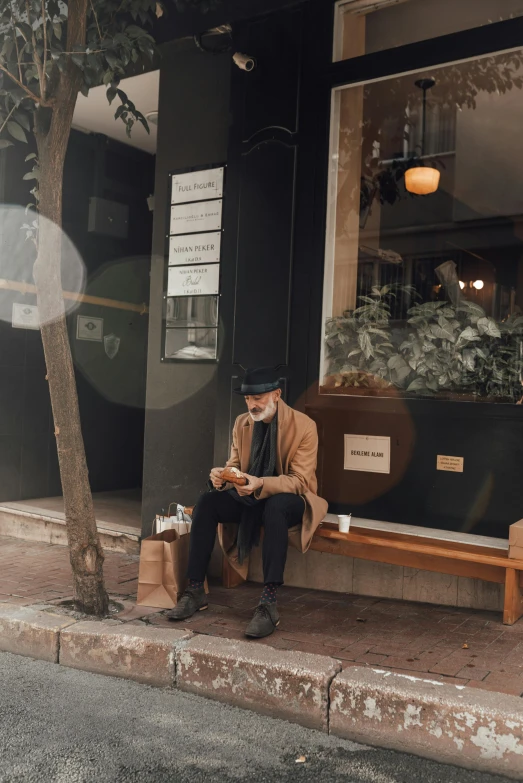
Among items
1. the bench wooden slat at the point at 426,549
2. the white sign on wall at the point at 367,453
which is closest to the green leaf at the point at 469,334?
the white sign on wall at the point at 367,453

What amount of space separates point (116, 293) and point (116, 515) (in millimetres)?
2846

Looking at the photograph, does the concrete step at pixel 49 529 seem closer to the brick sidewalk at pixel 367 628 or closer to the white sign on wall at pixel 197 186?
the brick sidewalk at pixel 367 628

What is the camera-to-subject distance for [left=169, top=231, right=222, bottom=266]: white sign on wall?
6387 millimetres

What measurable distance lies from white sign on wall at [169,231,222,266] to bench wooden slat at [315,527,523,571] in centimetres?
255

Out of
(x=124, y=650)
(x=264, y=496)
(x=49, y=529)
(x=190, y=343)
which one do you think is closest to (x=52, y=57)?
(x=190, y=343)

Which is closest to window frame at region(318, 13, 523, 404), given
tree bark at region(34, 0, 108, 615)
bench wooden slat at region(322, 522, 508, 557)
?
bench wooden slat at region(322, 522, 508, 557)

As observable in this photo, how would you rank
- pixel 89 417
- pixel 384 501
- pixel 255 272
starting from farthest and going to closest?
pixel 89 417 < pixel 255 272 < pixel 384 501

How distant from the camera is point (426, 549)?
4672 mm

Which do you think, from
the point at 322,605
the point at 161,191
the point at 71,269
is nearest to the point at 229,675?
the point at 322,605

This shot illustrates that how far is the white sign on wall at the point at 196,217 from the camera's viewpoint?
639 centimetres

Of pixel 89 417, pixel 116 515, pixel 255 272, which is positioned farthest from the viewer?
pixel 89 417

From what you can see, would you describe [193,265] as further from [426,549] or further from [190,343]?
[426,549]

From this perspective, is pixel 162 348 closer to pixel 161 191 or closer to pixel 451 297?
pixel 161 191

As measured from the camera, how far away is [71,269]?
8.80 meters
